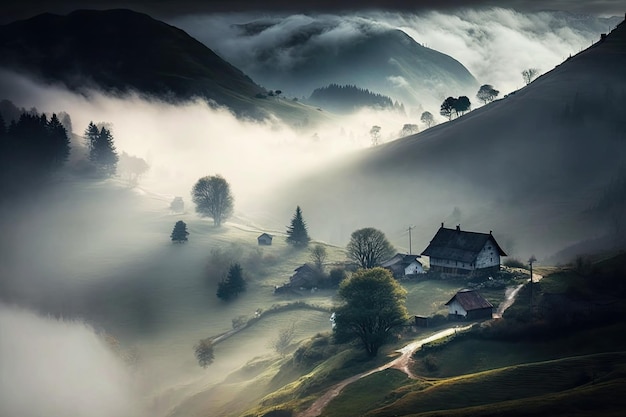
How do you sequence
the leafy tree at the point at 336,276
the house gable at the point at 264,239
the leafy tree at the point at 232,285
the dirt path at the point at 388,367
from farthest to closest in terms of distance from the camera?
the house gable at the point at 264,239 < the leafy tree at the point at 232,285 < the leafy tree at the point at 336,276 < the dirt path at the point at 388,367

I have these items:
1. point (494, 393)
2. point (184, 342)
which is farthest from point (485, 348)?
point (184, 342)

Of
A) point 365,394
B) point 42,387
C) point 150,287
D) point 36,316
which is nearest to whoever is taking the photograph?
point 365,394

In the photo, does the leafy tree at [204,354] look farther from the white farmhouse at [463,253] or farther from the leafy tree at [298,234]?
the leafy tree at [298,234]

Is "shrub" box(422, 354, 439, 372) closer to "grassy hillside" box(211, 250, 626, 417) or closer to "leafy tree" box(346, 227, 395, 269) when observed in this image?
"grassy hillside" box(211, 250, 626, 417)

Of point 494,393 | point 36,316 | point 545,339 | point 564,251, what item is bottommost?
point 494,393

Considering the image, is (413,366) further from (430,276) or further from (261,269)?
(261,269)

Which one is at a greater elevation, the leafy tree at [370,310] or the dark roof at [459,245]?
the dark roof at [459,245]

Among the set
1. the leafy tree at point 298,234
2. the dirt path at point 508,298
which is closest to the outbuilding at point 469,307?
the dirt path at point 508,298

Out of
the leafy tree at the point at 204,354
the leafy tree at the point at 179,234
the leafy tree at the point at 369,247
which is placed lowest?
the leafy tree at the point at 204,354
